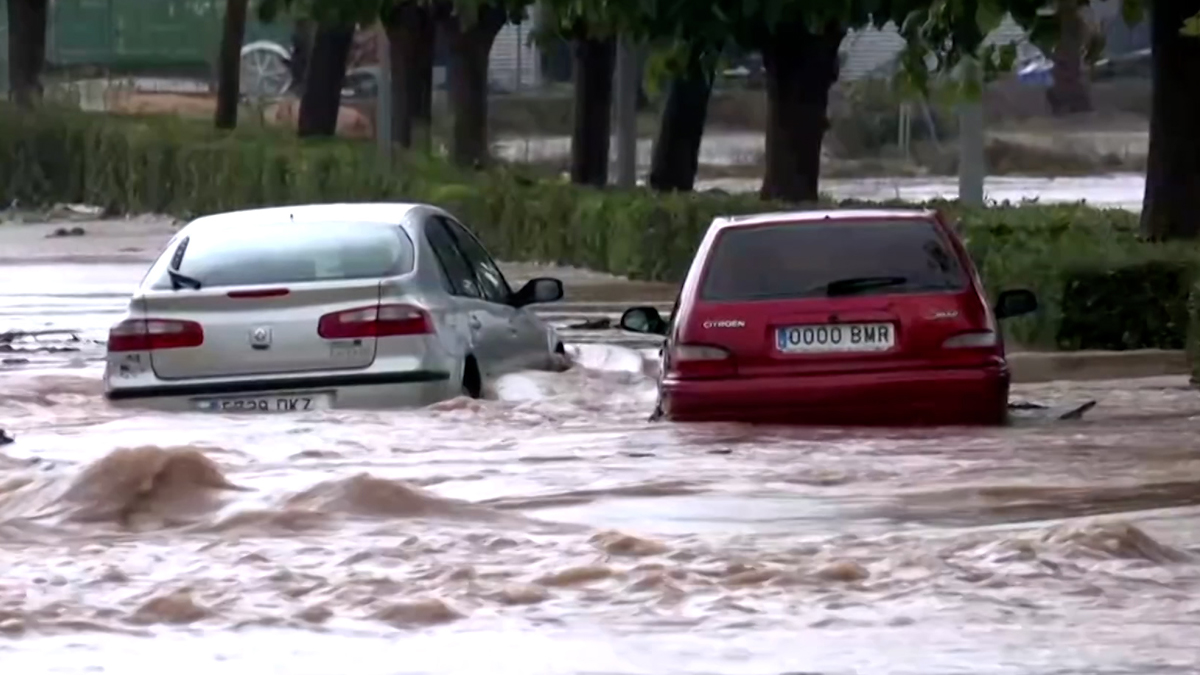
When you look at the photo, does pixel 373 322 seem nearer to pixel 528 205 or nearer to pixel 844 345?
pixel 844 345

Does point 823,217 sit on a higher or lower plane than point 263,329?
higher

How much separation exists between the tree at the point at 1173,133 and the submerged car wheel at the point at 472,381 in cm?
808

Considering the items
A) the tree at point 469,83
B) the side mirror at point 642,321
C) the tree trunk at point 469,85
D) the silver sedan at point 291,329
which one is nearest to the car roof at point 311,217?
the silver sedan at point 291,329

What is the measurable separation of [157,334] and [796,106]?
13.9 metres

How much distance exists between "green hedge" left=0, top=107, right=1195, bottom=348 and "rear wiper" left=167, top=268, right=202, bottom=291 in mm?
6470

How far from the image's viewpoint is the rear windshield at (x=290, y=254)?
583 inches

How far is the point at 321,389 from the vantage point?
1460 centimetres

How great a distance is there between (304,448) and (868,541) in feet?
12.3

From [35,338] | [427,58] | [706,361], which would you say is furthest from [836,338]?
[427,58]

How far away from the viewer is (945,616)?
9.40 metres

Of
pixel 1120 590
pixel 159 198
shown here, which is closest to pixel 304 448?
pixel 1120 590

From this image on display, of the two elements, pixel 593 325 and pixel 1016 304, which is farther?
pixel 593 325

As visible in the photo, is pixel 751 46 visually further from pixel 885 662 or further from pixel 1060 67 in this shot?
pixel 1060 67

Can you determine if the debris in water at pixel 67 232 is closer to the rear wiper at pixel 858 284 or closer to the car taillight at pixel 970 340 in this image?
the rear wiper at pixel 858 284
